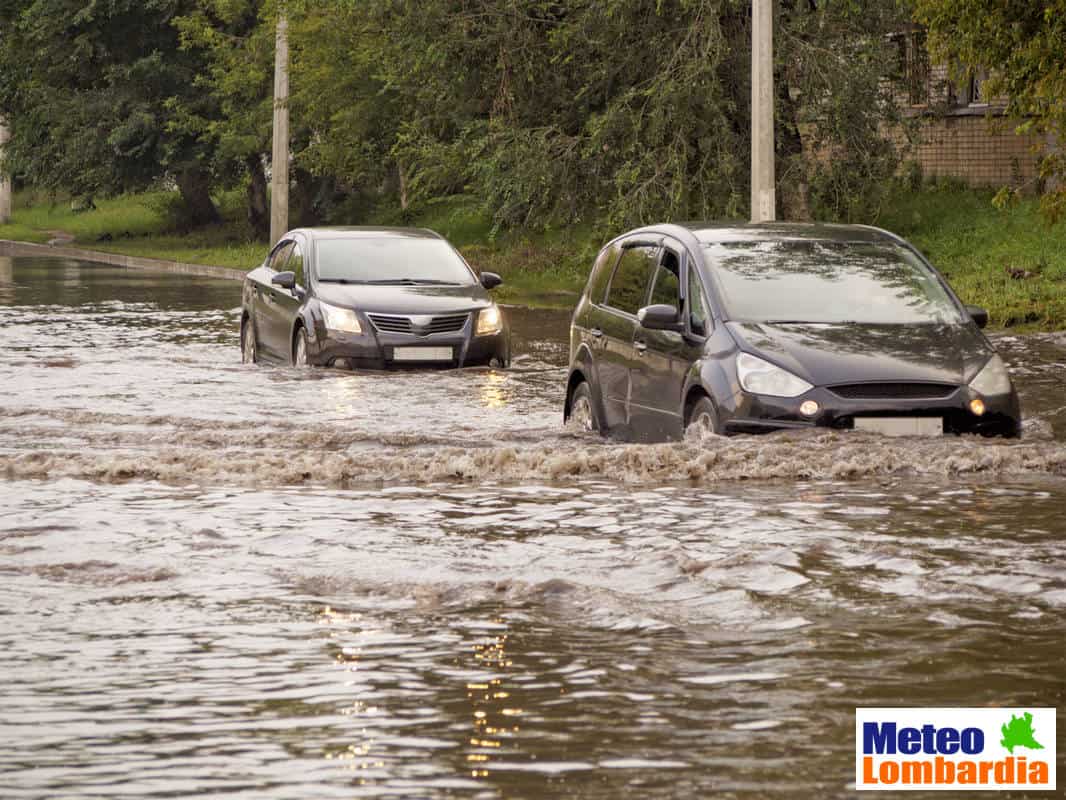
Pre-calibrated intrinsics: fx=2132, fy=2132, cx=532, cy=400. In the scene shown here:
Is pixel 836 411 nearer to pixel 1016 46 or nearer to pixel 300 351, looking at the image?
pixel 300 351

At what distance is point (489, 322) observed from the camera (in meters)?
20.0

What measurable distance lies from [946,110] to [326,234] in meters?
18.0

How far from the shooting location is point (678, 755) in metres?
5.79

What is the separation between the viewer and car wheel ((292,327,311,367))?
19.8 m

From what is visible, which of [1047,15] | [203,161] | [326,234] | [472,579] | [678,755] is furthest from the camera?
[203,161]

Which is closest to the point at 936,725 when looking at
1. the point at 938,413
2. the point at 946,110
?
the point at 938,413

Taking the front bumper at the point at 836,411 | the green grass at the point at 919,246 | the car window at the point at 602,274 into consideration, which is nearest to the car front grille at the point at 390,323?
the car window at the point at 602,274

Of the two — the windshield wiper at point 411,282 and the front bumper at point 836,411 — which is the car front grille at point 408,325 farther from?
the front bumper at point 836,411

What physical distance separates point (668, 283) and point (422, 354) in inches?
264

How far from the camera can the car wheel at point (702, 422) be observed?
39.2ft

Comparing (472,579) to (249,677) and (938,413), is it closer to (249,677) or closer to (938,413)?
(249,677)

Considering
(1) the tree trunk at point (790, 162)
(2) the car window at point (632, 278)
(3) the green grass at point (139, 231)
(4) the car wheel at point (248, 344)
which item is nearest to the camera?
(2) the car window at point (632, 278)

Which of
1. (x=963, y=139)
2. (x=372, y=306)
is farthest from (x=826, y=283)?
(x=963, y=139)

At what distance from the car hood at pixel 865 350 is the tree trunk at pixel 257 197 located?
4499cm
